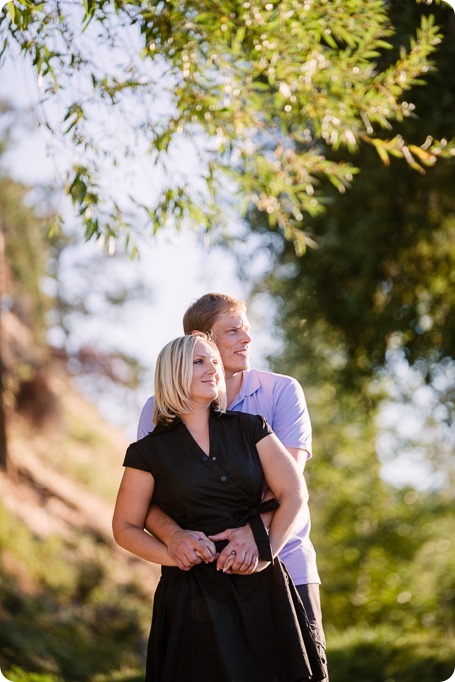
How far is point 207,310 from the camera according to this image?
11.4 feet

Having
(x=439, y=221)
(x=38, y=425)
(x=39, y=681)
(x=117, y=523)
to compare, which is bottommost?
(x=117, y=523)

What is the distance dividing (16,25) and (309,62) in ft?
5.76

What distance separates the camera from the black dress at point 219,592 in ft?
9.74

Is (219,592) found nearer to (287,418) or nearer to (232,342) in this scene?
(287,418)

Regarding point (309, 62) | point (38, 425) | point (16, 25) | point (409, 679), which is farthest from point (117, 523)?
point (38, 425)

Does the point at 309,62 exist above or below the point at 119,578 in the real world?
below

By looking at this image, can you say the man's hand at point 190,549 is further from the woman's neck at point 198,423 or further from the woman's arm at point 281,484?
the woman's neck at point 198,423

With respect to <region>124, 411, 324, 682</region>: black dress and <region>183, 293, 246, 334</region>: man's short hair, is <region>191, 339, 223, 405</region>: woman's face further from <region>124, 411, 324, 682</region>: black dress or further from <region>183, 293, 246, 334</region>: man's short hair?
<region>183, 293, 246, 334</region>: man's short hair

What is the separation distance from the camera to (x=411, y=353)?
10164mm

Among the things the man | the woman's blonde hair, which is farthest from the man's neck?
the woman's blonde hair

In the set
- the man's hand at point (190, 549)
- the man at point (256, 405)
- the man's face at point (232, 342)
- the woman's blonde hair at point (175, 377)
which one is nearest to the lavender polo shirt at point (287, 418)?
the man at point (256, 405)

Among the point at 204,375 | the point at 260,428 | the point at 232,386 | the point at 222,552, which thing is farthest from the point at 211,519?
the point at 232,386

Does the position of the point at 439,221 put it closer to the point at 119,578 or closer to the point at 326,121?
the point at 326,121

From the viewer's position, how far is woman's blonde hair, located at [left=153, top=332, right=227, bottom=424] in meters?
3.11
